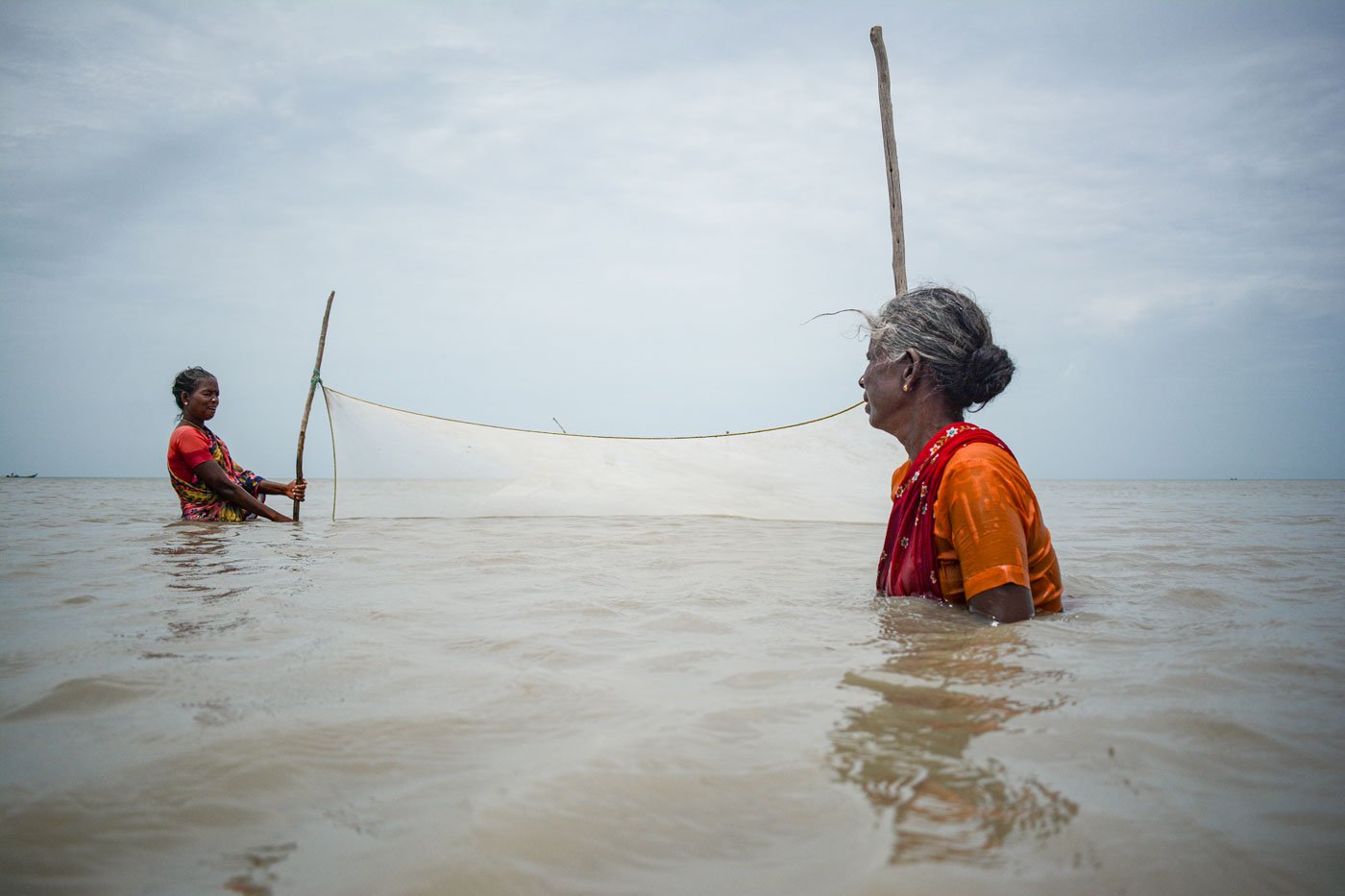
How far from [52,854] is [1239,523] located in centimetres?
982

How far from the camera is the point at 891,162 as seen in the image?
257 inches

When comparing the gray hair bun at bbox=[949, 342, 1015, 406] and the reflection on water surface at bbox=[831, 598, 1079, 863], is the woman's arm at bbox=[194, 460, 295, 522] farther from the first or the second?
the reflection on water surface at bbox=[831, 598, 1079, 863]

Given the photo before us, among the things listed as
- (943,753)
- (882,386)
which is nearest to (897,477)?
(882,386)

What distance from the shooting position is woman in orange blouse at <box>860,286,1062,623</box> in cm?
209

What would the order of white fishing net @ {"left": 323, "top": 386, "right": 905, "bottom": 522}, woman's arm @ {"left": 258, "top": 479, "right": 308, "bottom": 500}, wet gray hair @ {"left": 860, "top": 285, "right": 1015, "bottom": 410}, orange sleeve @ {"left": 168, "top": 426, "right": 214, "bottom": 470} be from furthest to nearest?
1. white fishing net @ {"left": 323, "top": 386, "right": 905, "bottom": 522}
2. woman's arm @ {"left": 258, "top": 479, "right": 308, "bottom": 500}
3. orange sleeve @ {"left": 168, "top": 426, "right": 214, "bottom": 470}
4. wet gray hair @ {"left": 860, "top": 285, "right": 1015, "bottom": 410}

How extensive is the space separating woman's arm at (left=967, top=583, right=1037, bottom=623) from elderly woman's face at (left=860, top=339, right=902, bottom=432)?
75 cm

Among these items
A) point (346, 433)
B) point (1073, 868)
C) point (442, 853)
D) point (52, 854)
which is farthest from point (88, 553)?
point (1073, 868)

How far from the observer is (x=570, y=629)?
2217 mm

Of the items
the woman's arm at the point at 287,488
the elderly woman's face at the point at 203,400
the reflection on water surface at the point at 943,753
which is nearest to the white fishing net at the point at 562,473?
the woman's arm at the point at 287,488

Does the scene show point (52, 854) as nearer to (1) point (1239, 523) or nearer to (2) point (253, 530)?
(2) point (253, 530)

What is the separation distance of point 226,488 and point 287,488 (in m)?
0.48

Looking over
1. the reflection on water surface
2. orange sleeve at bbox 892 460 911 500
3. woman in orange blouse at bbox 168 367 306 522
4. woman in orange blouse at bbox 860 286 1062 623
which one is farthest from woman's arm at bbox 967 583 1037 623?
woman in orange blouse at bbox 168 367 306 522

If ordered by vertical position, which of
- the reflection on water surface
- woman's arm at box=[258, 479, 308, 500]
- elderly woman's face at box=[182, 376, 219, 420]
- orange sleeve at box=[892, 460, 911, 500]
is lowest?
the reflection on water surface

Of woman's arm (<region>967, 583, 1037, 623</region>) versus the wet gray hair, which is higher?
the wet gray hair
